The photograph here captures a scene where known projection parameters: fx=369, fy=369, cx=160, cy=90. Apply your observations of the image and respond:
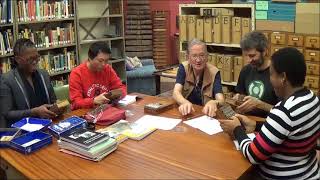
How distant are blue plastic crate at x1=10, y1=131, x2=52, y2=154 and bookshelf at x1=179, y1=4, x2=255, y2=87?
294 centimetres

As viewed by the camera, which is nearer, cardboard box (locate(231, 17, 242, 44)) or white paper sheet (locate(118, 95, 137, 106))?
white paper sheet (locate(118, 95, 137, 106))

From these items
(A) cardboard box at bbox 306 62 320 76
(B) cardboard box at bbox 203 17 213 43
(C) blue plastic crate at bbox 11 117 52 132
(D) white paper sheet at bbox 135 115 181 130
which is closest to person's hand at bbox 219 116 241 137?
(D) white paper sheet at bbox 135 115 181 130

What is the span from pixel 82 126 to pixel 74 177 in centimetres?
64

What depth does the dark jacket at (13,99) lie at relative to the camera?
8.74ft

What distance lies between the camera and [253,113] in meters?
2.71

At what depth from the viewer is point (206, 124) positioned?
95.9 inches

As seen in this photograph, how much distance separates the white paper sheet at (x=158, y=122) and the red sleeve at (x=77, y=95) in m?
0.54

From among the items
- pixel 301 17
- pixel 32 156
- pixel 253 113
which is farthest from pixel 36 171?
pixel 301 17

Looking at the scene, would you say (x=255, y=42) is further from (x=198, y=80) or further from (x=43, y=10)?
(x=43, y=10)

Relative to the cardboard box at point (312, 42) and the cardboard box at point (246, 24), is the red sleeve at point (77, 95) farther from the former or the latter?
the cardboard box at point (312, 42)

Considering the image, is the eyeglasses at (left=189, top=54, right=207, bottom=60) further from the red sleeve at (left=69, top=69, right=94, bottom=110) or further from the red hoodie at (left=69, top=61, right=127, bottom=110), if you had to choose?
the red sleeve at (left=69, top=69, right=94, bottom=110)

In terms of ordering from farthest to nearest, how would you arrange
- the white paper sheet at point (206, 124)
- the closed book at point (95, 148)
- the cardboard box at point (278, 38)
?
the cardboard box at point (278, 38), the white paper sheet at point (206, 124), the closed book at point (95, 148)

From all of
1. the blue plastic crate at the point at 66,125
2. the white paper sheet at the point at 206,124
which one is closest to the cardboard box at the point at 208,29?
the white paper sheet at the point at 206,124

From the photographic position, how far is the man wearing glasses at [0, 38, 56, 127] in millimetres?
2658
